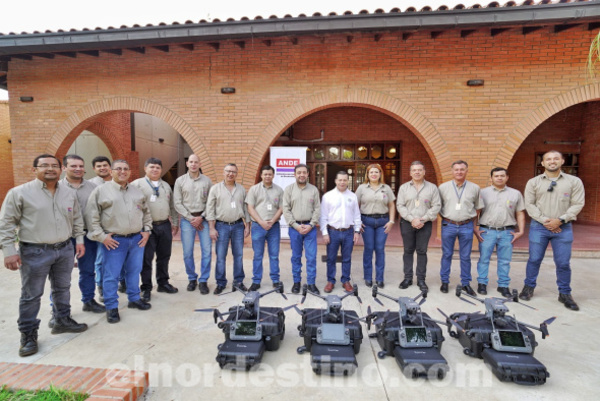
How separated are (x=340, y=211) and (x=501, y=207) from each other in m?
2.39

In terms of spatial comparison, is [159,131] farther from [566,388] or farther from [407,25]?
[566,388]

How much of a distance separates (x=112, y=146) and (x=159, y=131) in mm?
3934

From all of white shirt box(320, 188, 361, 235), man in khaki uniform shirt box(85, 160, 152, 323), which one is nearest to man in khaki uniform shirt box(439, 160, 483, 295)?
white shirt box(320, 188, 361, 235)

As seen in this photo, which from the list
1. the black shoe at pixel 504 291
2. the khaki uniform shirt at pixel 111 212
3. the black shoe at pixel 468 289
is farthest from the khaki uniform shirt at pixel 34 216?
the black shoe at pixel 504 291

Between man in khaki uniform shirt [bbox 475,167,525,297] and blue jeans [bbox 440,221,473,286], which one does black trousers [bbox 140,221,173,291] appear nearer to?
blue jeans [bbox 440,221,473,286]

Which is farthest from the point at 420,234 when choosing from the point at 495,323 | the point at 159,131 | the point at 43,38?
the point at 159,131

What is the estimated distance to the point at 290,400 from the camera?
243 cm

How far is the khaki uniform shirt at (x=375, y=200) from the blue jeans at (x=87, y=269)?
384cm

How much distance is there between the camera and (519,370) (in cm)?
256

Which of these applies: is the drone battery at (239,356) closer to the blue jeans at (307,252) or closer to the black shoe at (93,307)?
the blue jeans at (307,252)

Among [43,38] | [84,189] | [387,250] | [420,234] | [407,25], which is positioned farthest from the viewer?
[387,250]

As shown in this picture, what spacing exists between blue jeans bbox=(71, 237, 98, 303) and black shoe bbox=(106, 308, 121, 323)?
0.52 m

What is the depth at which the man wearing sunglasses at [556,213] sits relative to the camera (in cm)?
420

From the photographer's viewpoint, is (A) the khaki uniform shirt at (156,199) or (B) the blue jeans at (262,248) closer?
(A) the khaki uniform shirt at (156,199)
